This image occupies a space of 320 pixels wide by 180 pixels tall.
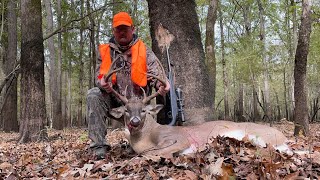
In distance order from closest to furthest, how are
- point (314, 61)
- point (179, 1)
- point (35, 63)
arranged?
1. point (179, 1)
2. point (35, 63)
3. point (314, 61)

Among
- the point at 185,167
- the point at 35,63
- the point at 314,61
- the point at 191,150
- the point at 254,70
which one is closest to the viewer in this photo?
the point at 185,167

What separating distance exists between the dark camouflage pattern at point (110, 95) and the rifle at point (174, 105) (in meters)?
0.32

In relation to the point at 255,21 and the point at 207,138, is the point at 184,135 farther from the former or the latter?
the point at 255,21

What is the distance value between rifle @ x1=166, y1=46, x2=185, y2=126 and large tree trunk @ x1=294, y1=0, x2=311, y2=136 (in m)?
3.54

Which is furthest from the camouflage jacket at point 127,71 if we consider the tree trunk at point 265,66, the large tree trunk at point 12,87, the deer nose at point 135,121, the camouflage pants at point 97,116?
the tree trunk at point 265,66

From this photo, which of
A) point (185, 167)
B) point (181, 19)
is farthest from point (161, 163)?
point (181, 19)

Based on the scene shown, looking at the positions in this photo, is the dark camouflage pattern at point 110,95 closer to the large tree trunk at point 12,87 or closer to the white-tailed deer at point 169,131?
the white-tailed deer at point 169,131

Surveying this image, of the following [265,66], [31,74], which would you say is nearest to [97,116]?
[31,74]

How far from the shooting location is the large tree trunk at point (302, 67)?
26.5 ft

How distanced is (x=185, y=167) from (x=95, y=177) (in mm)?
817

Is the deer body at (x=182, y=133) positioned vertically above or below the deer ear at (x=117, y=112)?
below

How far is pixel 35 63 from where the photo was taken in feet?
29.4

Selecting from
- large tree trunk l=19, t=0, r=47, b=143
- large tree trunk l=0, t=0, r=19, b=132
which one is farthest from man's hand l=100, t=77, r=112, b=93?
large tree trunk l=0, t=0, r=19, b=132

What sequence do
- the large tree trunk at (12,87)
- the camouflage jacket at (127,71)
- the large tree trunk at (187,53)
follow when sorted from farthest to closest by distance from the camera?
the large tree trunk at (12,87) → the large tree trunk at (187,53) → the camouflage jacket at (127,71)
